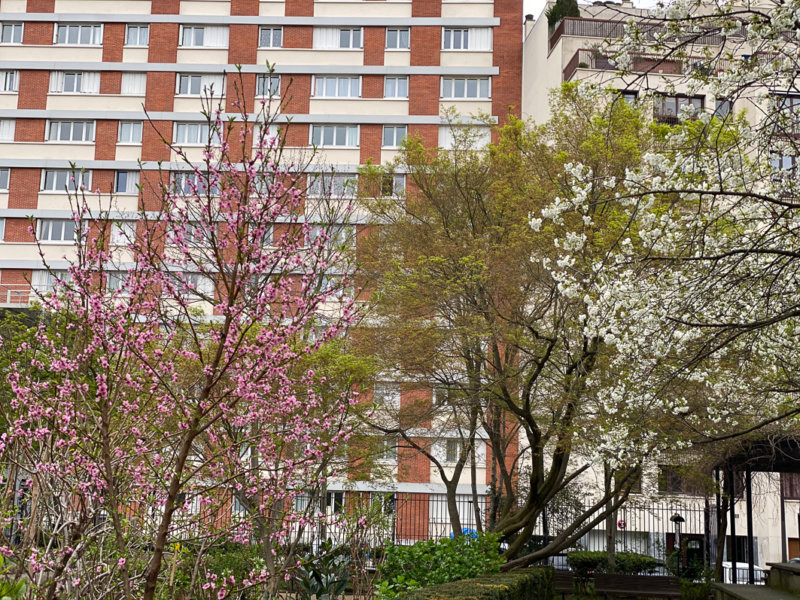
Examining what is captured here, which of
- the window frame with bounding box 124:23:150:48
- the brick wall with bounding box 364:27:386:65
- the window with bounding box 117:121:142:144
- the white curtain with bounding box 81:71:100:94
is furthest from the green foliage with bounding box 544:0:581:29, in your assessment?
the white curtain with bounding box 81:71:100:94

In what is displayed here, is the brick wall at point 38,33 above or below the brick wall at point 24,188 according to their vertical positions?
above

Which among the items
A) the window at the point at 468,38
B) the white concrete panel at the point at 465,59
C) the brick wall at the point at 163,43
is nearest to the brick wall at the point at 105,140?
the brick wall at the point at 163,43

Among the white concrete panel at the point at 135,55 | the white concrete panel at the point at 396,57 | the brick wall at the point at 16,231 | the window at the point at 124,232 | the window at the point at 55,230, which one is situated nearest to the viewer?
the window at the point at 124,232

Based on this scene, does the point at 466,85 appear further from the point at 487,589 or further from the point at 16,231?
the point at 487,589

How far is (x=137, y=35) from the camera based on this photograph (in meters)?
45.3

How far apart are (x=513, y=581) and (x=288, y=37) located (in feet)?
123

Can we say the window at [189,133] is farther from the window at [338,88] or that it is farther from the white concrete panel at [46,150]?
the window at [338,88]

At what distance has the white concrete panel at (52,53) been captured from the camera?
147ft

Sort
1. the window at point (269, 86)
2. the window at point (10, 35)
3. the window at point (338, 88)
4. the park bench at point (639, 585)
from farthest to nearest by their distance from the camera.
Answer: the window at point (10, 35) < the window at point (338, 88) < the park bench at point (639, 585) < the window at point (269, 86)

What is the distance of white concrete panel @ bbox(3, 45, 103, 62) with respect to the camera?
4494 centimetres

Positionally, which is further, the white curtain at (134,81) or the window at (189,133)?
the white curtain at (134,81)

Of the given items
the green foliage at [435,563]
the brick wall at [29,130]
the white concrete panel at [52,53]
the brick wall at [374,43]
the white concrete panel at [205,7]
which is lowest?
the green foliage at [435,563]

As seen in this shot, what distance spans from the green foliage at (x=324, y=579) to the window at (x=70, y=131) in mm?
34473

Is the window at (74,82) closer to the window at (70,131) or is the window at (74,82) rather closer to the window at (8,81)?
the window at (70,131)
